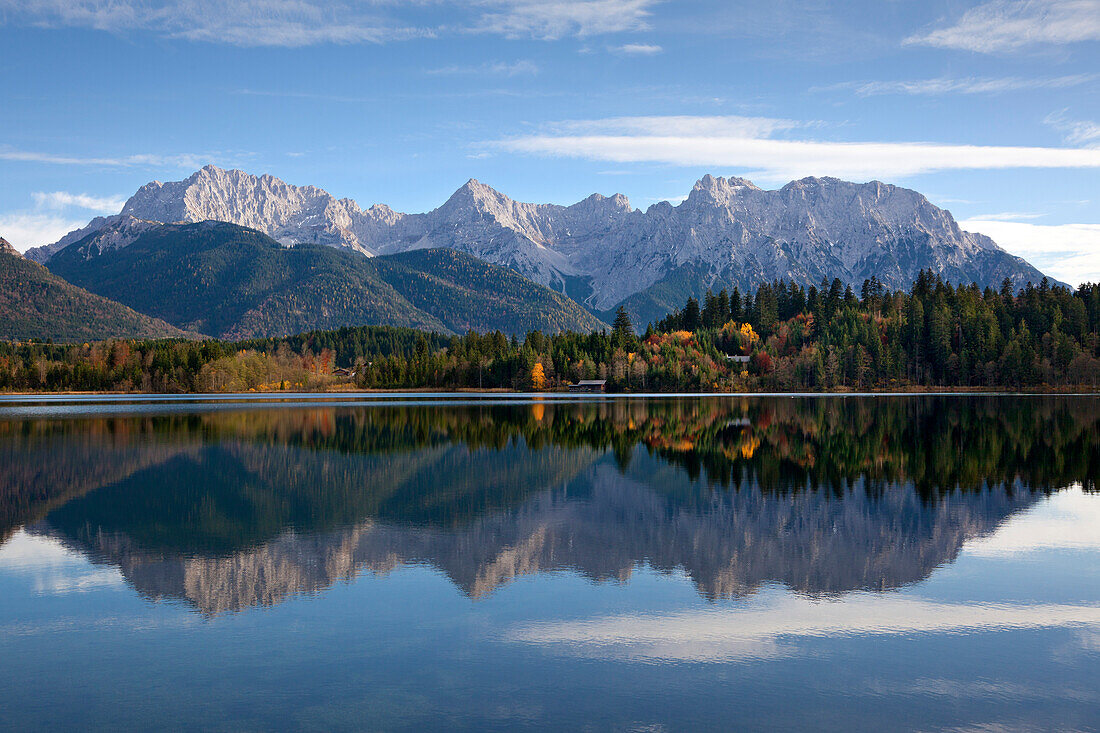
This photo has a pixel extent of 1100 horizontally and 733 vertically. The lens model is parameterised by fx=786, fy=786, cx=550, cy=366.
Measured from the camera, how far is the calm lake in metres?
15.3

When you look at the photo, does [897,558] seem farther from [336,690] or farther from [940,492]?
[336,690]

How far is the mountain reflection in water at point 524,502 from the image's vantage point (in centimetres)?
2583

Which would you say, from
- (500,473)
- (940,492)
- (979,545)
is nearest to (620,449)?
(500,473)

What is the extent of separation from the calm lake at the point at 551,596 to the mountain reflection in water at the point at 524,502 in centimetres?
23

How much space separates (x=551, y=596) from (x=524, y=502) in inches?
606

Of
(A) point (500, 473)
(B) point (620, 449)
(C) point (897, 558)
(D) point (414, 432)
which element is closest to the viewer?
(C) point (897, 558)

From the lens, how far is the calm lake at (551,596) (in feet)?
50.3

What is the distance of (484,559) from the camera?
26859 mm

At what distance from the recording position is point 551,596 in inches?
887

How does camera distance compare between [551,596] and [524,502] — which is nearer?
[551,596]

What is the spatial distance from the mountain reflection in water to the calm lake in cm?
23

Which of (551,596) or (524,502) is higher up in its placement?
(551,596)

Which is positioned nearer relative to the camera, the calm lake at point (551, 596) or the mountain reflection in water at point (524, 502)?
the calm lake at point (551, 596)

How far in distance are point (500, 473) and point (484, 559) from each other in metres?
20.7
